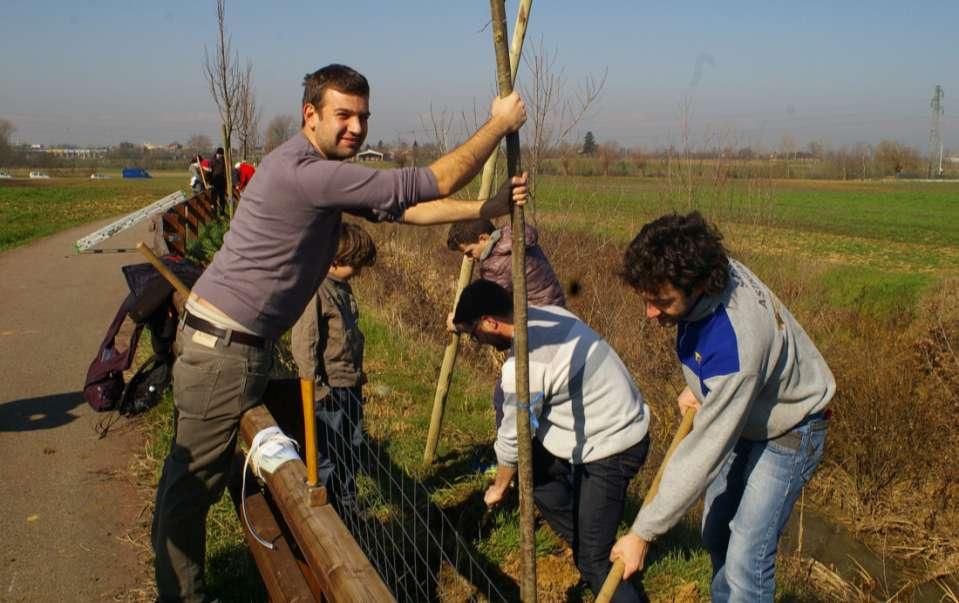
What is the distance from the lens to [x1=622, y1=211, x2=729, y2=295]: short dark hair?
2.65 m

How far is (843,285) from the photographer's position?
1580cm

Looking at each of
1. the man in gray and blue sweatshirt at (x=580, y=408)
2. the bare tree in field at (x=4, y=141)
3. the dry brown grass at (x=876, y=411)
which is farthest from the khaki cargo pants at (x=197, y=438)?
the bare tree in field at (x=4, y=141)

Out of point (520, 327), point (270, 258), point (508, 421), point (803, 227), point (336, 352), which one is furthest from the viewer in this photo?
point (803, 227)

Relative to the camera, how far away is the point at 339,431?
4.46 meters

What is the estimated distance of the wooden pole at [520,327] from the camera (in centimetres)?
236

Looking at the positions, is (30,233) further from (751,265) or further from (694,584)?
(694,584)

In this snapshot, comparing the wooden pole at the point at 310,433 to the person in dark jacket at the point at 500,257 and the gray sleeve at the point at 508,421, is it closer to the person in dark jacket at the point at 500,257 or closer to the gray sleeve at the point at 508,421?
the gray sleeve at the point at 508,421

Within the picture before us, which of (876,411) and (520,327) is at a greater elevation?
(520,327)

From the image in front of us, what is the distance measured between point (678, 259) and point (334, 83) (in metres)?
1.27

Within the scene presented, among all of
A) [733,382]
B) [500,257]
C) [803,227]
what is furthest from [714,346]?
[803,227]

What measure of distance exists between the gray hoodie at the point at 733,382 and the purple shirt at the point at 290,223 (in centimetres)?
103

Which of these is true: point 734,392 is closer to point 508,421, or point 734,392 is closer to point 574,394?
point 574,394

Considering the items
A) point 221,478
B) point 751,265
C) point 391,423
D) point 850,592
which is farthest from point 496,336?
point 751,265

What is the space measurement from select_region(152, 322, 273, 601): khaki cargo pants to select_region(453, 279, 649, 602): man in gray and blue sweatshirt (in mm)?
852
